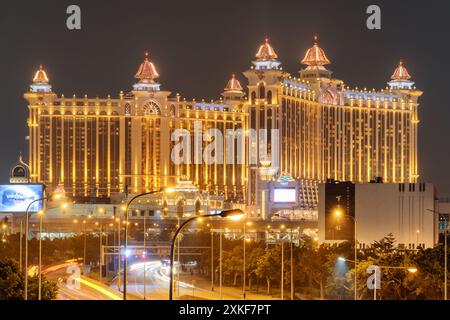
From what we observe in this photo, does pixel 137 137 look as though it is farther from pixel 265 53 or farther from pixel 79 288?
pixel 79 288

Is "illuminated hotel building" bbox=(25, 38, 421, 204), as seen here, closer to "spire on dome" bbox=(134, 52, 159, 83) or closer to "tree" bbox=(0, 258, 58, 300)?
"spire on dome" bbox=(134, 52, 159, 83)

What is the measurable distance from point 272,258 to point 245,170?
107655 mm

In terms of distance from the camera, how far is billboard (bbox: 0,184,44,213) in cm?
11350

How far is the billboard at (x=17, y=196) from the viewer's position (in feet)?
372

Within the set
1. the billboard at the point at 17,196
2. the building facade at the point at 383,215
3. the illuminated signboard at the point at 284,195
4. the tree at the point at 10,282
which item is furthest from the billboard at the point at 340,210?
the illuminated signboard at the point at 284,195

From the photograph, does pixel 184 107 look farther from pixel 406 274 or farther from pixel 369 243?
pixel 406 274

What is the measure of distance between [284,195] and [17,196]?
59.0 metres

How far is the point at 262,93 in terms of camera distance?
186 metres

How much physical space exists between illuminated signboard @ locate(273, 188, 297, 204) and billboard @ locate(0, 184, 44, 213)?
186 ft

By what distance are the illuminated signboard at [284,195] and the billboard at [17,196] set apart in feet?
186

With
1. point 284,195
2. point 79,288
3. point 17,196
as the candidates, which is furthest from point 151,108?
point 79,288

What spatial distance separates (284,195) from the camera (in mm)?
168375

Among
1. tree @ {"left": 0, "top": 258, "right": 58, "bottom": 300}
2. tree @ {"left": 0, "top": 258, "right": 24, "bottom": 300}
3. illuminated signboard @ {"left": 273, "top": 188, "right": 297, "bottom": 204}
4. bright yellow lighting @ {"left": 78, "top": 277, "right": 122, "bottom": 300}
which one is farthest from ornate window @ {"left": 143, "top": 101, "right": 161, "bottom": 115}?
tree @ {"left": 0, "top": 258, "right": 58, "bottom": 300}

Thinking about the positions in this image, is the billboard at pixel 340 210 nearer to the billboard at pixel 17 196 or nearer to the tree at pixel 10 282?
the billboard at pixel 17 196
